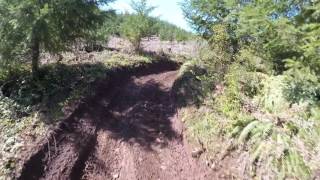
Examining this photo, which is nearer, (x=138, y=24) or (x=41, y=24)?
(x=41, y=24)

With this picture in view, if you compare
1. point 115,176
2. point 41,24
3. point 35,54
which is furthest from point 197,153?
point 35,54

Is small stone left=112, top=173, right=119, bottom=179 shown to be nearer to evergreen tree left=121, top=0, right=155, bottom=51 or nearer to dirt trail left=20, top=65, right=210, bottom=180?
dirt trail left=20, top=65, right=210, bottom=180

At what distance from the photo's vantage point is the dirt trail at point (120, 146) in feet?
28.2

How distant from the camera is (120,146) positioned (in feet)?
31.7

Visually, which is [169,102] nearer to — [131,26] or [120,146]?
[120,146]

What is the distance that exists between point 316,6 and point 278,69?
3364mm

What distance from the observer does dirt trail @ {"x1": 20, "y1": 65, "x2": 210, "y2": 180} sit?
8609 mm

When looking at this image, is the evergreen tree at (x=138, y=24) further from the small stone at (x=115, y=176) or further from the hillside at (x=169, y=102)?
the small stone at (x=115, y=176)

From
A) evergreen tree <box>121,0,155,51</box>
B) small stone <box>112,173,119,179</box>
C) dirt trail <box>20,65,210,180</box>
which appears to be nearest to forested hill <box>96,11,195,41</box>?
evergreen tree <box>121,0,155,51</box>

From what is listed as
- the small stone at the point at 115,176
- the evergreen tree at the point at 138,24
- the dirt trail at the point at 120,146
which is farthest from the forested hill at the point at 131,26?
the small stone at the point at 115,176

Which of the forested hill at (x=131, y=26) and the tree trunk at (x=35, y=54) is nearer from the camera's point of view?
the tree trunk at (x=35, y=54)

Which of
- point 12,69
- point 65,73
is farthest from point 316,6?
point 12,69

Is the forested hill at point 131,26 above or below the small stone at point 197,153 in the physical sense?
above

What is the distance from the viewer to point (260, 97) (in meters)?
9.04
